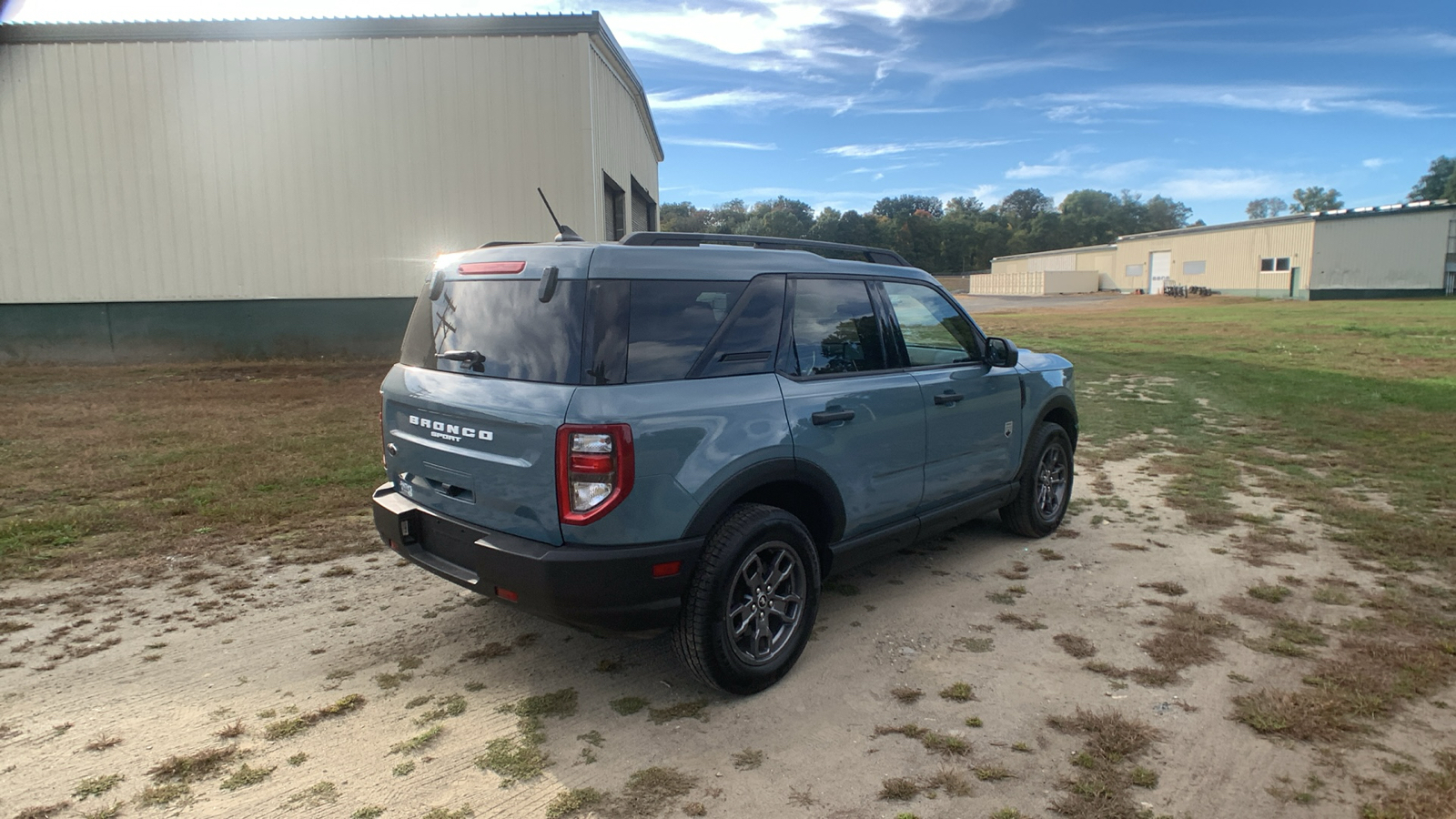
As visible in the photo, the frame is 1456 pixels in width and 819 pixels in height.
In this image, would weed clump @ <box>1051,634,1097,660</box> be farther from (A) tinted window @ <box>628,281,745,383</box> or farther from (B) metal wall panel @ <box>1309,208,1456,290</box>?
(B) metal wall panel @ <box>1309,208,1456,290</box>

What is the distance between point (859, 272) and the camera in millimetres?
4305

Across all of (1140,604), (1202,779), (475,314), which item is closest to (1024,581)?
(1140,604)

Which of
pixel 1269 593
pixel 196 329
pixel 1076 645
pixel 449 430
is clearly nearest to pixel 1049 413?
pixel 1269 593

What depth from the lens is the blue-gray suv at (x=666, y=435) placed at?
3.06m

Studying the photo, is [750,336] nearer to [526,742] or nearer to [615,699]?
[615,699]

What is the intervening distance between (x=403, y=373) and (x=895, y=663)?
2642 mm

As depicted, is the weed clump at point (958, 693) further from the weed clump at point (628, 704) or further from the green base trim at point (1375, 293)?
the green base trim at point (1375, 293)

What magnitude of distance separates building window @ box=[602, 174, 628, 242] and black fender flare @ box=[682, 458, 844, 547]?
517 inches

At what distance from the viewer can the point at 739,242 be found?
156 inches

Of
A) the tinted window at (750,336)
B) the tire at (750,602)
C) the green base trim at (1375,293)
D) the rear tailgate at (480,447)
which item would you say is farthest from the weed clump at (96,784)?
the green base trim at (1375,293)

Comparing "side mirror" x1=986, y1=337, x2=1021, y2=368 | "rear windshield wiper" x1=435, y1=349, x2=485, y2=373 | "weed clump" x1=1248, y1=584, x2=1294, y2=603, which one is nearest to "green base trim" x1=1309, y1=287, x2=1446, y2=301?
"weed clump" x1=1248, y1=584, x2=1294, y2=603

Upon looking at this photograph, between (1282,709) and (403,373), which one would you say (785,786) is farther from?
(403,373)

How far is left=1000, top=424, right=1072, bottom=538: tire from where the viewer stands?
210 inches

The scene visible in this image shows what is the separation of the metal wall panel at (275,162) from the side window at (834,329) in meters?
11.9
